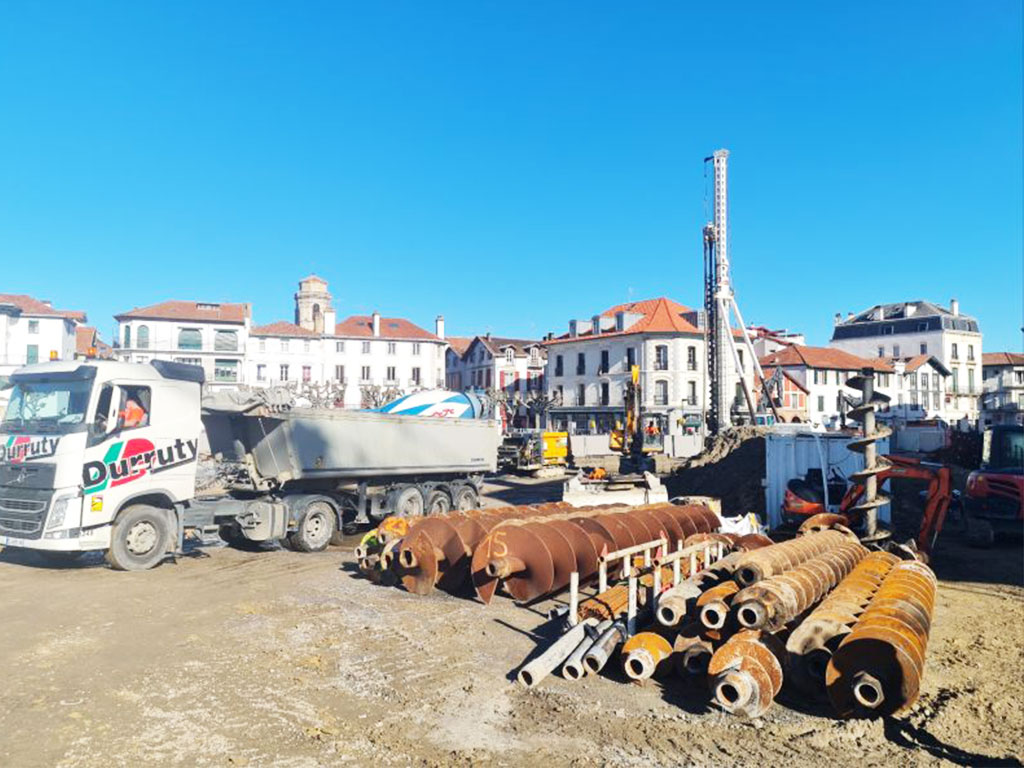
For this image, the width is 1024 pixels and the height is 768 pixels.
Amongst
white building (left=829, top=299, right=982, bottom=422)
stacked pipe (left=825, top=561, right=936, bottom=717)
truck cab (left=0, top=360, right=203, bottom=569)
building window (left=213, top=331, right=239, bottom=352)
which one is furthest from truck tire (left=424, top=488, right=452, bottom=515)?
white building (left=829, top=299, right=982, bottom=422)

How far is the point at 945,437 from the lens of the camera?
146 feet

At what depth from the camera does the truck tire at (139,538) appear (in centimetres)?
1220

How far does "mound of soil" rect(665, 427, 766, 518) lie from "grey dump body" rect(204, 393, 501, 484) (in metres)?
8.91

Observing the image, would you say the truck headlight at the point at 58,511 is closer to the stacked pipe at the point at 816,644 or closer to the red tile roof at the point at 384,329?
the stacked pipe at the point at 816,644

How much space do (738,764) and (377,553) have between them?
7772mm

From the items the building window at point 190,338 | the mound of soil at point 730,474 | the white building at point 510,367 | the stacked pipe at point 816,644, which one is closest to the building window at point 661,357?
the white building at point 510,367

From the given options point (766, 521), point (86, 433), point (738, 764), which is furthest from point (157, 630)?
point (766, 521)

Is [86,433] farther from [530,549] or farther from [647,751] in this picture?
[647,751]

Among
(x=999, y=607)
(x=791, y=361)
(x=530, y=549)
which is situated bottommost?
(x=999, y=607)

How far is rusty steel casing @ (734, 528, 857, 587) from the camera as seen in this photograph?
8680 millimetres

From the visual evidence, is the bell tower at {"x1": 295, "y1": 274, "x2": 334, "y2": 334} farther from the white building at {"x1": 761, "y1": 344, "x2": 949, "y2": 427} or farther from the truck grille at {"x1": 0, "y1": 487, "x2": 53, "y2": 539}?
the truck grille at {"x1": 0, "y1": 487, "x2": 53, "y2": 539}

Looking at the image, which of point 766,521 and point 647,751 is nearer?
point 647,751

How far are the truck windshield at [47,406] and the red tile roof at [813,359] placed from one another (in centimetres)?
5716

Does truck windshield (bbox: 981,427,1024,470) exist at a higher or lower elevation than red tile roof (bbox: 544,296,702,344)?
lower
